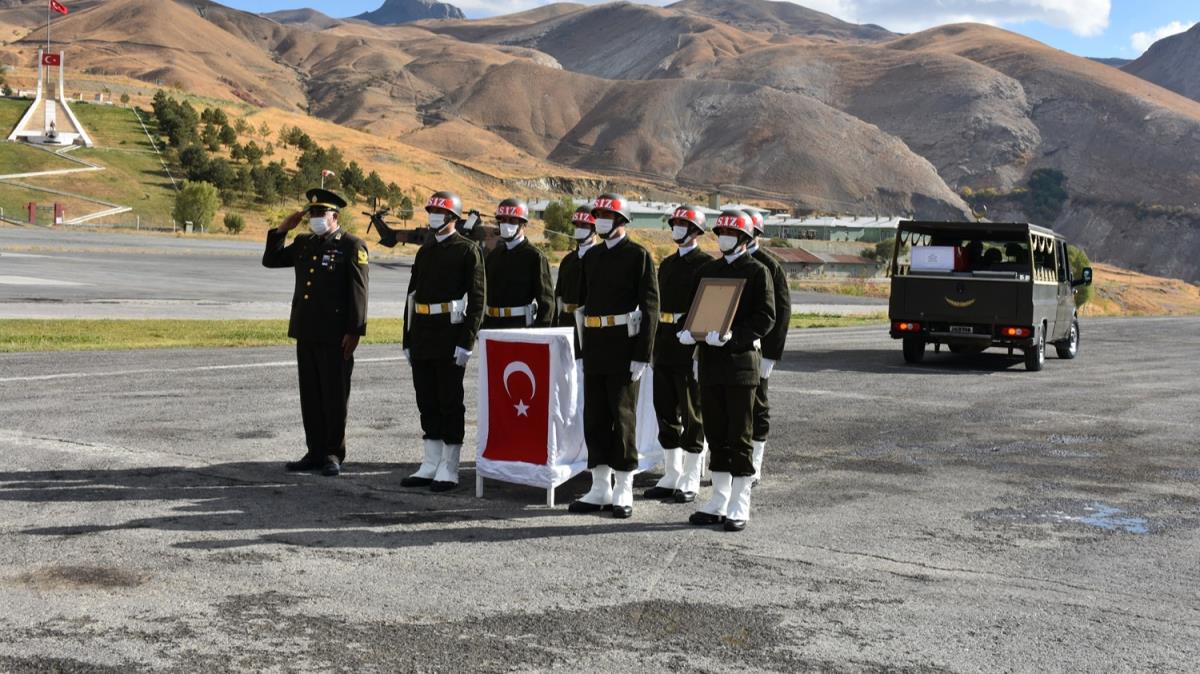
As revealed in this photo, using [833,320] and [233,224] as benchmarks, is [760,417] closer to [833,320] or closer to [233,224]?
[833,320]

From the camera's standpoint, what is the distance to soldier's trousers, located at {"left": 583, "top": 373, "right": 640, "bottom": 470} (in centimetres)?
882

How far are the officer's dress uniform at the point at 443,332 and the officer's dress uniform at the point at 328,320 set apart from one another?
2.15ft

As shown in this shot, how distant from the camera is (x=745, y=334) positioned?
27.2 ft

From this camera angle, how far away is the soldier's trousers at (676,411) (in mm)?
9312

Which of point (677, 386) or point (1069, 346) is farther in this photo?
point (1069, 346)

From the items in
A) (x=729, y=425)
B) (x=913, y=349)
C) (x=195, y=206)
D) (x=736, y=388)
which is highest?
(x=195, y=206)

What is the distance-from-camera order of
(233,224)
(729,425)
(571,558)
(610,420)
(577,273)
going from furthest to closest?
(233,224)
(577,273)
(610,420)
(729,425)
(571,558)

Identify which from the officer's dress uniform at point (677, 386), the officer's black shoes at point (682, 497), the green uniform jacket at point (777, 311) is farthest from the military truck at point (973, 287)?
the officer's black shoes at point (682, 497)

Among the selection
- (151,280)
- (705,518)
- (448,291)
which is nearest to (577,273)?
(448,291)

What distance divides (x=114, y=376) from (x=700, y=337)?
10.8 metres

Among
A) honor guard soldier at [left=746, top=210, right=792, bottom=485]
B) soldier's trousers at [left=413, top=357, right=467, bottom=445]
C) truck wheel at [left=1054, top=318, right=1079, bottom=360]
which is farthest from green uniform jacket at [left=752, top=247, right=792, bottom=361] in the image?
truck wheel at [left=1054, top=318, right=1079, bottom=360]

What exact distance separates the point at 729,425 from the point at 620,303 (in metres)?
1.25

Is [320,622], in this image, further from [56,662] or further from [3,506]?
[3,506]

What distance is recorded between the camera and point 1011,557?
778cm
